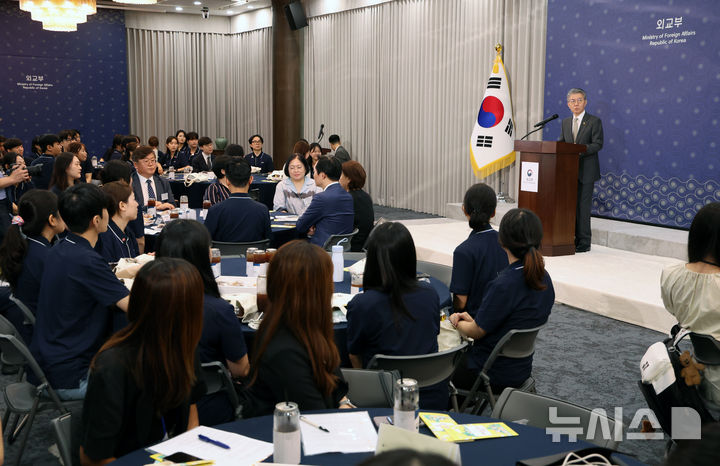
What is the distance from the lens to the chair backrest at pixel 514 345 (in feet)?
10.6

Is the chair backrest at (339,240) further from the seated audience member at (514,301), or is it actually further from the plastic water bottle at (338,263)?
the seated audience member at (514,301)

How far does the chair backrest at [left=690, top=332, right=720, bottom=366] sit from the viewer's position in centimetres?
304

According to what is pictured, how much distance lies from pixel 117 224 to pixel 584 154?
5.00 metres

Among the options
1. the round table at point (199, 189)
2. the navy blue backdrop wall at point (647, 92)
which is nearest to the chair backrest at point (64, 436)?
the navy blue backdrop wall at point (647, 92)

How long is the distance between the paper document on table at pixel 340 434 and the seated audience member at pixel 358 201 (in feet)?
13.5

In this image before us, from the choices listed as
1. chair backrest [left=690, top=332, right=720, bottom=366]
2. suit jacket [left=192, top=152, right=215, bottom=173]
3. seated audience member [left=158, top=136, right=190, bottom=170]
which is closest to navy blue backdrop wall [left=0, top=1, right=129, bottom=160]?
seated audience member [left=158, top=136, right=190, bottom=170]

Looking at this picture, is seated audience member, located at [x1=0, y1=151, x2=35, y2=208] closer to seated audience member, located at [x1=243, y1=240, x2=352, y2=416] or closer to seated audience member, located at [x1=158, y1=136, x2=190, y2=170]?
seated audience member, located at [x1=158, y1=136, x2=190, y2=170]

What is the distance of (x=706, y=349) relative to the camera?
307 centimetres

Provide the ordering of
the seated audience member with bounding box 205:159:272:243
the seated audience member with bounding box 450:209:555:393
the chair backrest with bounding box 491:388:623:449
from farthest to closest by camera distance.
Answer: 1. the seated audience member with bounding box 205:159:272:243
2. the seated audience member with bounding box 450:209:555:393
3. the chair backrest with bounding box 491:388:623:449

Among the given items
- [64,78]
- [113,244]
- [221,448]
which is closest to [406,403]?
[221,448]

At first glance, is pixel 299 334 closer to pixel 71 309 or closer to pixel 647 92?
pixel 71 309

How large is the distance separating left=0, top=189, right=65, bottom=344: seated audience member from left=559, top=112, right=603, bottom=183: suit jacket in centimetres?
544

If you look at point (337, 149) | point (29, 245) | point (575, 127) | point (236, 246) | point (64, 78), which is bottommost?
point (236, 246)

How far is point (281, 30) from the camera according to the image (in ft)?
46.4
